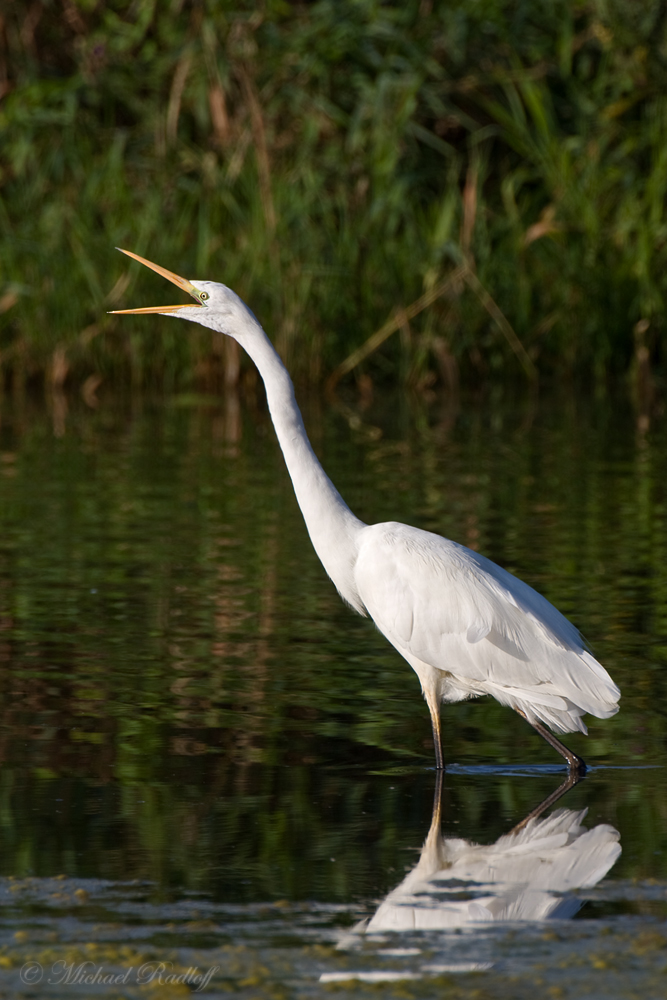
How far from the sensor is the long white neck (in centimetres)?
476

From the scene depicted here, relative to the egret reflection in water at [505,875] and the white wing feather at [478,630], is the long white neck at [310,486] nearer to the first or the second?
the white wing feather at [478,630]

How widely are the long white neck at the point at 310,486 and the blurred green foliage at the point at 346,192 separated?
291 inches

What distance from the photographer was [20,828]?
389 centimetres

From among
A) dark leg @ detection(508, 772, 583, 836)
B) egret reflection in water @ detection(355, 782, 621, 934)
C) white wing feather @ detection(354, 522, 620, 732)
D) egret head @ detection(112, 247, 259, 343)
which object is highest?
egret head @ detection(112, 247, 259, 343)

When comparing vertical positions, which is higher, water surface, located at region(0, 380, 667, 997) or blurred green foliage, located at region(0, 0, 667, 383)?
blurred green foliage, located at region(0, 0, 667, 383)

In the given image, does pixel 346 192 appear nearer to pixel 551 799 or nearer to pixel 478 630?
pixel 478 630

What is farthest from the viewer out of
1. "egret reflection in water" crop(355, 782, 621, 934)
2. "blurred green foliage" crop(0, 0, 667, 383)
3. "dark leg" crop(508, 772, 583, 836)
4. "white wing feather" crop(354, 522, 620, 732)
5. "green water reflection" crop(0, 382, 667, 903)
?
"blurred green foliage" crop(0, 0, 667, 383)

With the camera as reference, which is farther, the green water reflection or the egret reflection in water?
the green water reflection

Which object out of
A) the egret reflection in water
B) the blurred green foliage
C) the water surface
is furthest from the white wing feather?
the blurred green foliage

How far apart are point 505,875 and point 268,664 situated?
6.75 ft

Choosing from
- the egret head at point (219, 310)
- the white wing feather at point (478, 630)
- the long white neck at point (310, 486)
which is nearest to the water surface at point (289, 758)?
the white wing feather at point (478, 630)

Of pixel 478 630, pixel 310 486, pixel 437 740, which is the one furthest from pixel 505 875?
pixel 310 486

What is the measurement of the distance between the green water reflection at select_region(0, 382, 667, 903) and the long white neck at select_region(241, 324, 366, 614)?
53 centimetres

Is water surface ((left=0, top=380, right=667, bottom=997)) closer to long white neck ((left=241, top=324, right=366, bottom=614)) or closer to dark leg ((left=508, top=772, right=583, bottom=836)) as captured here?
dark leg ((left=508, top=772, right=583, bottom=836))
